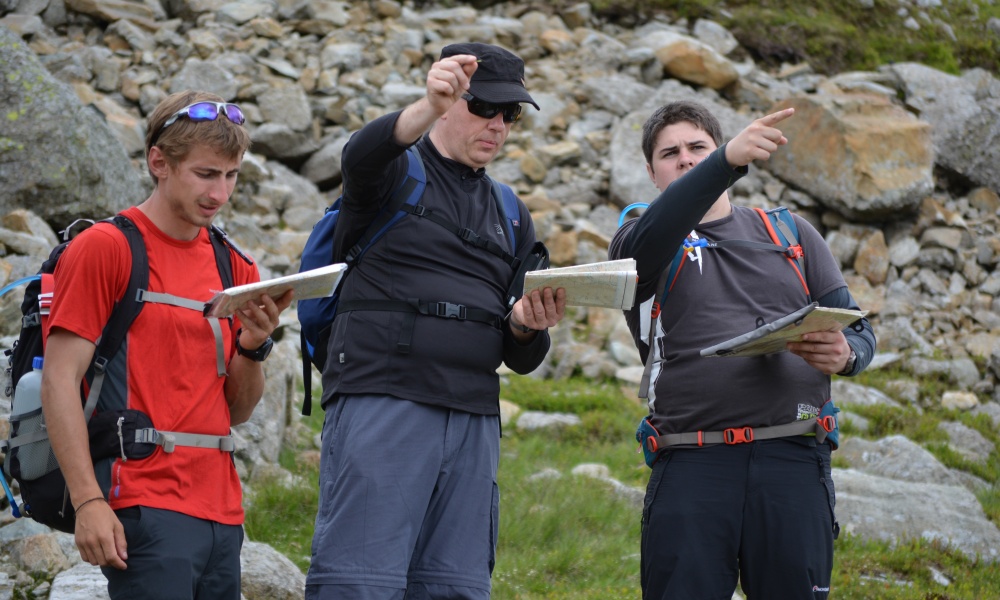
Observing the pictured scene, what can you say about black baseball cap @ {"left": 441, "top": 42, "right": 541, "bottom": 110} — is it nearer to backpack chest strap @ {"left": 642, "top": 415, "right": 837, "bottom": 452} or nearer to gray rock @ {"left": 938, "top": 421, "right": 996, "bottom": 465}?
backpack chest strap @ {"left": 642, "top": 415, "right": 837, "bottom": 452}

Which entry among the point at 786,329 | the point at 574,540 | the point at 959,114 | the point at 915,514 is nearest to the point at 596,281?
the point at 786,329

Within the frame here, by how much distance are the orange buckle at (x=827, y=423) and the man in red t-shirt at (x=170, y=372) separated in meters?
2.17

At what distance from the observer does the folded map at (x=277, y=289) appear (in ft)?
10.6

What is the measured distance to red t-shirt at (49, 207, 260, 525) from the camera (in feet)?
10.4

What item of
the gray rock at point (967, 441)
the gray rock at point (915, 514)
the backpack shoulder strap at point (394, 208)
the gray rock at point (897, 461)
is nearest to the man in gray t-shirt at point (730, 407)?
the backpack shoulder strap at point (394, 208)

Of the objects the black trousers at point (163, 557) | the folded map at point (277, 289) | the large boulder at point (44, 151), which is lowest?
the large boulder at point (44, 151)

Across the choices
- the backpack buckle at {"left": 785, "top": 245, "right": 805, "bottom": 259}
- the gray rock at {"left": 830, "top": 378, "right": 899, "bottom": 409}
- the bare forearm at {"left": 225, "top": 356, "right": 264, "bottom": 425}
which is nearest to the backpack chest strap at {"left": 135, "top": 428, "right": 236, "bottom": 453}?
the bare forearm at {"left": 225, "top": 356, "right": 264, "bottom": 425}

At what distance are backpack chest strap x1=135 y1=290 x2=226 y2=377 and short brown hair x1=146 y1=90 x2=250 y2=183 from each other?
1.43 ft

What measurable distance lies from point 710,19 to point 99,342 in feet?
61.4

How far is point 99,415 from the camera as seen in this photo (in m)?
3.20

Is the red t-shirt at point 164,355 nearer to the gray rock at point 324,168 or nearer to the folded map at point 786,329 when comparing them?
the folded map at point 786,329

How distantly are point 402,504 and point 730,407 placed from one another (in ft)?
4.44

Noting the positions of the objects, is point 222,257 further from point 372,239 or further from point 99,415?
point 99,415

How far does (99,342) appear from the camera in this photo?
322 cm
